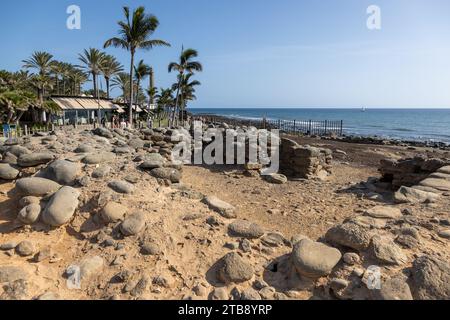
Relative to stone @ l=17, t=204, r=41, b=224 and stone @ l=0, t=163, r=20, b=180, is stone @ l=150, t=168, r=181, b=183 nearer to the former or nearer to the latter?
stone @ l=17, t=204, r=41, b=224

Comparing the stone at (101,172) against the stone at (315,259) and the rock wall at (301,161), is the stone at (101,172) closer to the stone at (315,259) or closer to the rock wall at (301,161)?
the stone at (315,259)

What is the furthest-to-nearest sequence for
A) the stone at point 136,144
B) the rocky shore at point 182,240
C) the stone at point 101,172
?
the stone at point 136,144 < the stone at point 101,172 < the rocky shore at point 182,240

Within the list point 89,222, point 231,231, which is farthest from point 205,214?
point 89,222

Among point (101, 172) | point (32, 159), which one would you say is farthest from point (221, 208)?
point (32, 159)

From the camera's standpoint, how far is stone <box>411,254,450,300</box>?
3.35 m


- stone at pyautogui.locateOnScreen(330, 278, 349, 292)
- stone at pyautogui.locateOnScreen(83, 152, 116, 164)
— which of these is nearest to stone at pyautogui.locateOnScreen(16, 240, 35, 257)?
stone at pyautogui.locateOnScreen(83, 152, 116, 164)

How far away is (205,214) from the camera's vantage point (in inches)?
229

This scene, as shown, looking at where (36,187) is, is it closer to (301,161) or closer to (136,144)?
(136,144)

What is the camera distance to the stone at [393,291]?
3328mm

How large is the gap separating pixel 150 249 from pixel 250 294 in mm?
1789

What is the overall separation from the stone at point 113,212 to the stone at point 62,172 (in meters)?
1.63

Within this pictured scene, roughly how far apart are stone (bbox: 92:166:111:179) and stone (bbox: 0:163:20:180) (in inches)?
84.5

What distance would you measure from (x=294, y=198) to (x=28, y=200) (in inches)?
258

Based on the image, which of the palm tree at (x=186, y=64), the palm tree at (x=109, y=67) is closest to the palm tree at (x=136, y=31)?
the palm tree at (x=186, y=64)
